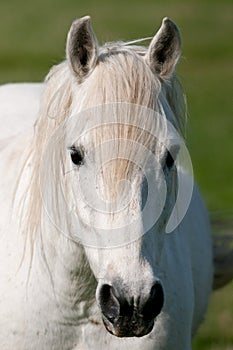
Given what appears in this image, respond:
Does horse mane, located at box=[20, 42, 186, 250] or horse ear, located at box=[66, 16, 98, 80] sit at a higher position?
horse ear, located at box=[66, 16, 98, 80]

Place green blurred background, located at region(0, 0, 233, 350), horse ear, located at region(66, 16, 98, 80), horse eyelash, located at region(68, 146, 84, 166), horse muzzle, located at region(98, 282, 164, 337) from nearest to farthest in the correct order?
horse muzzle, located at region(98, 282, 164, 337), horse eyelash, located at region(68, 146, 84, 166), horse ear, located at region(66, 16, 98, 80), green blurred background, located at region(0, 0, 233, 350)

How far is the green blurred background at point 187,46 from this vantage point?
13.5m

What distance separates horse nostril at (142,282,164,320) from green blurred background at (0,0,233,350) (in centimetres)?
689

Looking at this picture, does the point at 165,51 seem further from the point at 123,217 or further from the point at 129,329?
the point at 129,329

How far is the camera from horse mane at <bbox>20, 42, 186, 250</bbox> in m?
3.82

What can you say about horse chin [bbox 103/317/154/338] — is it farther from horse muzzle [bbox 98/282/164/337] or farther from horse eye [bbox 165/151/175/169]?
horse eye [bbox 165/151/175/169]

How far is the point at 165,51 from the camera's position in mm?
3949

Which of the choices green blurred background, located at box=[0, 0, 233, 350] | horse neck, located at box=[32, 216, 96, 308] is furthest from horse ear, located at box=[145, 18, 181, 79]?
green blurred background, located at box=[0, 0, 233, 350]

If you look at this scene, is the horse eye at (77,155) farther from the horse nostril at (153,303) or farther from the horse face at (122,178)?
the horse nostril at (153,303)

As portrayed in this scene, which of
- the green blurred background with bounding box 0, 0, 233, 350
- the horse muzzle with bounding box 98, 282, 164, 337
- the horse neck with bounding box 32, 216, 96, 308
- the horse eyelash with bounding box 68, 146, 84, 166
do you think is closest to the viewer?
the horse muzzle with bounding box 98, 282, 164, 337

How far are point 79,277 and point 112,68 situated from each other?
2.64 ft

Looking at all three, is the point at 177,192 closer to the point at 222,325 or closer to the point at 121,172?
the point at 121,172

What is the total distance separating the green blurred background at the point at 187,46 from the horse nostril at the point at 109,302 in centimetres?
691

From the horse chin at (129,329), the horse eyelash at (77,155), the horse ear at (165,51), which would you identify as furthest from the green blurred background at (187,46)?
the horse chin at (129,329)
